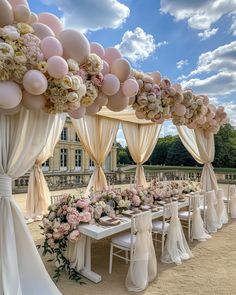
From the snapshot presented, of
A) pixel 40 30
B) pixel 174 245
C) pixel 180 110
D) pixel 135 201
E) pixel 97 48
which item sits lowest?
pixel 174 245

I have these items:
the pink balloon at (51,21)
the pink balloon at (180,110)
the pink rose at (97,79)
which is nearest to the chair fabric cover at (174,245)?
the pink balloon at (180,110)

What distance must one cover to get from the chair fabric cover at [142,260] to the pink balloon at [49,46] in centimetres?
199

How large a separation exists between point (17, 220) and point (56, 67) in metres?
1.54

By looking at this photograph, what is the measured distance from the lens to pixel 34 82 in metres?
2.15

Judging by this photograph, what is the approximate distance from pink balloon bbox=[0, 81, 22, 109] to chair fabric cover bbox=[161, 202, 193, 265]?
2.65 metres

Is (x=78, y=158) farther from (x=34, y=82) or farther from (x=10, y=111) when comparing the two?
(x=34, y=82)

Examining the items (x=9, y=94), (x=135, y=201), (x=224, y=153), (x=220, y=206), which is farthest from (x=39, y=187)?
(x=224, y=153)

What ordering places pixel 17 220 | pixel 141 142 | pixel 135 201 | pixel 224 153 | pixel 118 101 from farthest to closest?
pixel 224 153, pixel 141 142, pixel 135 201, pixel 118 101, pixel 17 220

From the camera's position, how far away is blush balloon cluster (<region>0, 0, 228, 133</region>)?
6.91 ft

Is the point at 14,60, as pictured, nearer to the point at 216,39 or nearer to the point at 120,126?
the point at 216,39

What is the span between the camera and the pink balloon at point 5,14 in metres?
2.04

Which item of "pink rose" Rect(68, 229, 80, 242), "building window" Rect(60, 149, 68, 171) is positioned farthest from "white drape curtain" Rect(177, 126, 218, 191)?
"building window" Rect(60, 149, 68, 171)

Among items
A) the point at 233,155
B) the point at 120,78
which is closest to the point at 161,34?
the point at 120,78

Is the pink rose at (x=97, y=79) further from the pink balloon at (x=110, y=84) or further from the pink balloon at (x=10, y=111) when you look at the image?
the pink balloon at (x=10, y=111)
